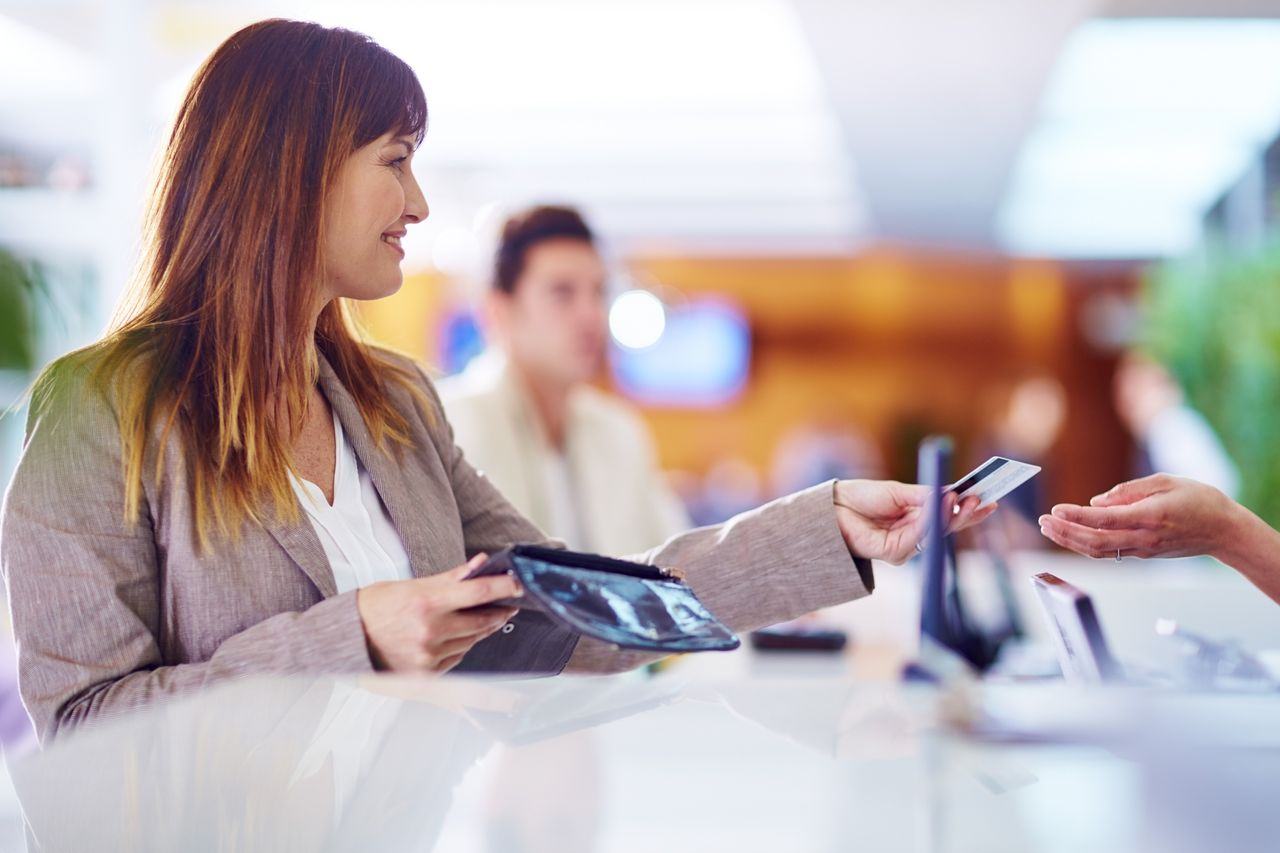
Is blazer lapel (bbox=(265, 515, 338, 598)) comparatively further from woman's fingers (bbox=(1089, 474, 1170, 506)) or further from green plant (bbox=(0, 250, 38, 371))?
woman's fingers (bbox=(1089, 474, 1170, 506))

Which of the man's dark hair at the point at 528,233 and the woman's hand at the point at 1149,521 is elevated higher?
the man's dark hair at the point at 528,233

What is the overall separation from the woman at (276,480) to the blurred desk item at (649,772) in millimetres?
166

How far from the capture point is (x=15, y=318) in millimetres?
1208

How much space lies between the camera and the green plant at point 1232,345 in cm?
513

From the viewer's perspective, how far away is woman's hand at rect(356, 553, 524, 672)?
1.23 m

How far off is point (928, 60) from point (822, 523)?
13.3 ft

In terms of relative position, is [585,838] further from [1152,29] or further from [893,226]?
[893,226]

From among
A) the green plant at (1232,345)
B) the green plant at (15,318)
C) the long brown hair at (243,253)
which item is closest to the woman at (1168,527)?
the long brown hair at (243,253)

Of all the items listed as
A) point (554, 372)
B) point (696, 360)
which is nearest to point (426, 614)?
point (554, 372)

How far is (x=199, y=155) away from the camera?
1472 millimetres

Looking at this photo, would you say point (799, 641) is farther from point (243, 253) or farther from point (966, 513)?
point (243, 253)

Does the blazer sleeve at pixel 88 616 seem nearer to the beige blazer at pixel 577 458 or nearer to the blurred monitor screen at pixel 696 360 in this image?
the beige blazer at pixel 577 458

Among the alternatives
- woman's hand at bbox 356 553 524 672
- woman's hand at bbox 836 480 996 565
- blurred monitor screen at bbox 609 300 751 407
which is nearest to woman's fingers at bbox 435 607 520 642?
woman's hand at bbox 356 553 524 672

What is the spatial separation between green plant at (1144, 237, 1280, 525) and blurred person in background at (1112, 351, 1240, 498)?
0.06m
